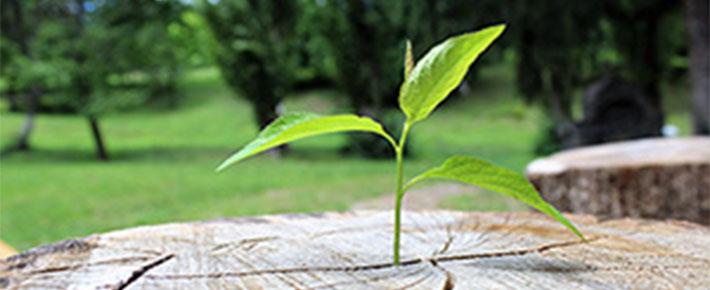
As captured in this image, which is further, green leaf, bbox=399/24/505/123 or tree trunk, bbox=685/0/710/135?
tree trunk, bbox=685/0/710/135

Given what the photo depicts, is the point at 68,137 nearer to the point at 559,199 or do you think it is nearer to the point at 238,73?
the point at 238,73

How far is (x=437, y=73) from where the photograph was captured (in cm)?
116

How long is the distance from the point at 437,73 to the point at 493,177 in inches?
8.0

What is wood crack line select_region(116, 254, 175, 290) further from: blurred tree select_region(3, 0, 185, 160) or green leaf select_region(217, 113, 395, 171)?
blurred tree select_region(3, 0, 185, 160)

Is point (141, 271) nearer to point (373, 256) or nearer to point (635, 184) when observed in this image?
point (373, 256)

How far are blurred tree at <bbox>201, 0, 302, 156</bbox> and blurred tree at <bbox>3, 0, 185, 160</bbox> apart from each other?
6.00ft

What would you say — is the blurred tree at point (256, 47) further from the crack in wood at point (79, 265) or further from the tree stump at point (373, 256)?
the crack in wood at point (79, 265)

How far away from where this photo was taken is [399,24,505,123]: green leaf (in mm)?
1136

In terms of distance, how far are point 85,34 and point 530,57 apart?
726 cm

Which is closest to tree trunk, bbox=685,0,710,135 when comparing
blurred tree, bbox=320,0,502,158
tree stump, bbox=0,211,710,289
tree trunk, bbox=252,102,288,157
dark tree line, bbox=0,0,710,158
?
dark tree line, bbox=0,0,710,158

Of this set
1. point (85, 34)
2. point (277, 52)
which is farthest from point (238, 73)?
Result: point (85, 34)

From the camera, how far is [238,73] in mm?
10914

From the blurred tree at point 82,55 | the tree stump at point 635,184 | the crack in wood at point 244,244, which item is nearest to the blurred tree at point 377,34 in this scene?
the blurred tree at point 82,55

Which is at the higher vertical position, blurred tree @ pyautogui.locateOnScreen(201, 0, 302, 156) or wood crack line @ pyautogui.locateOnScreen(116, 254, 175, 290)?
blurred tree @ pyautogui.locateOnScreen(201, 0, 302, 156)
